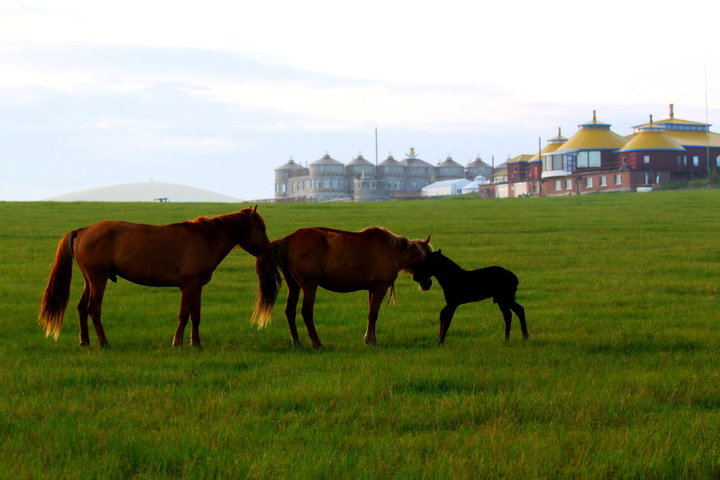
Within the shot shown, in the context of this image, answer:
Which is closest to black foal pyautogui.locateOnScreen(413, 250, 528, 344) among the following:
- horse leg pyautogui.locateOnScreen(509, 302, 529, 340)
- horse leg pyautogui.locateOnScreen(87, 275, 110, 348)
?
horse leg pyautogui.locateOnScreen(509, 302, 529, 340)

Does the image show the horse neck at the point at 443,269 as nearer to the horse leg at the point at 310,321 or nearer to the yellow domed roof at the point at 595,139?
the horse leg at the point at 310,321

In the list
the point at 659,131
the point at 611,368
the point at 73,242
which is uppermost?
Answer: the point at 659,131

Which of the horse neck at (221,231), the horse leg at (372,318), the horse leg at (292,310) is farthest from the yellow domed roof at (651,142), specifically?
the horse neck at (221,231)

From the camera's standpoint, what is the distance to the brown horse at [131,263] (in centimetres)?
967

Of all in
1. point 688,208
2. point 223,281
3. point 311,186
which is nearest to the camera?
point 223,281

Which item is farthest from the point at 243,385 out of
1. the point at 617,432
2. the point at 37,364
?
the point at 617,432

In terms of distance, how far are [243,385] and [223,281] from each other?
379 inches

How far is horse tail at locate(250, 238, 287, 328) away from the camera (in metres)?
10.1

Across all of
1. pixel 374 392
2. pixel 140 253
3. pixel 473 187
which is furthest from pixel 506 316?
pixel 473 187

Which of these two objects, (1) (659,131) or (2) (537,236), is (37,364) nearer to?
(2) (537,236)

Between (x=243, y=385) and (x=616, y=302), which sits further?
(x=616, y=302)

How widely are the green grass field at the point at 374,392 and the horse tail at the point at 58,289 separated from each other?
0.45 metres

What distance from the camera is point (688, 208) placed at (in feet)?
155

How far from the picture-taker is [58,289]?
9969 mm
